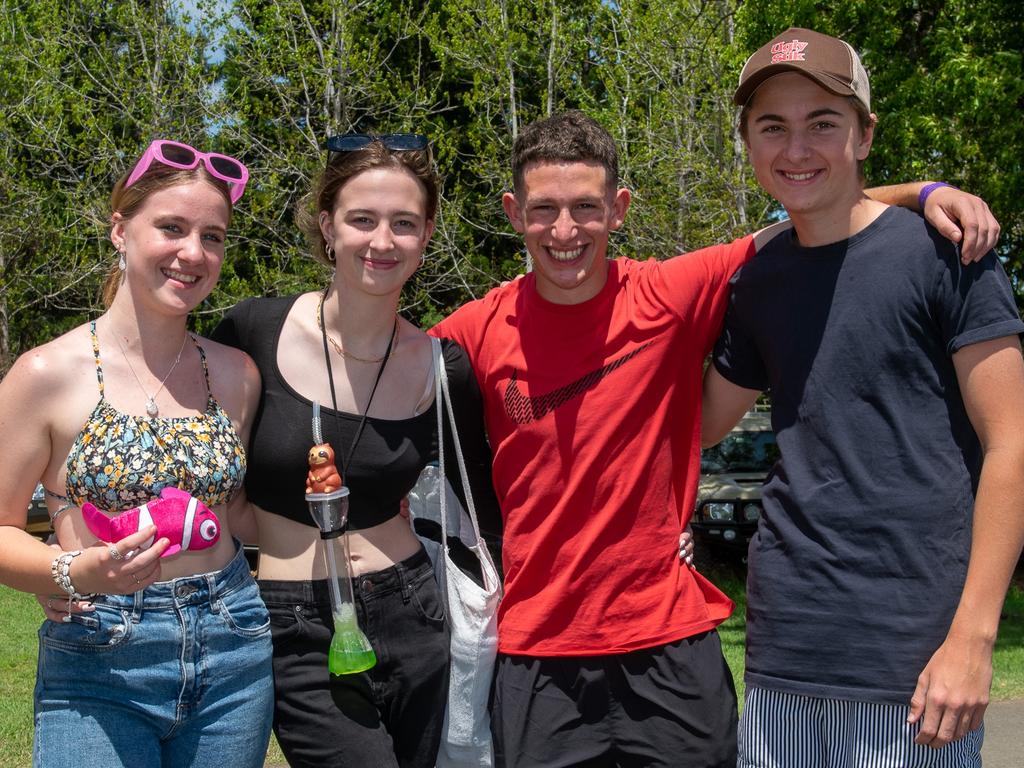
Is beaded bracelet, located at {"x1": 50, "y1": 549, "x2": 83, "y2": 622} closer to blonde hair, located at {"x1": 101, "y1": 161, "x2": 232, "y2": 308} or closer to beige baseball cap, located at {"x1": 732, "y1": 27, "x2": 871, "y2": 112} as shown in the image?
blonde hair, located at {"x1": 101, "y1": 161, "x2": 232, "y2": 308}

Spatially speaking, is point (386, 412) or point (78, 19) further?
point (78, 19)

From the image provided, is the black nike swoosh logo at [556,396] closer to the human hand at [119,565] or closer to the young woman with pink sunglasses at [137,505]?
the young woman with pink sunglasses at [137,505]

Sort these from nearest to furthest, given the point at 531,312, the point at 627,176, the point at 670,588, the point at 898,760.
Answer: the point at 898,760
the point at 670,588
the point at 531,312
the point at 627,176

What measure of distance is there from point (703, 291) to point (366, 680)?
1.54m

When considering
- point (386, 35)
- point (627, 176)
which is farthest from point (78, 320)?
point (627, 176)

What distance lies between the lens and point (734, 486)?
475 inches

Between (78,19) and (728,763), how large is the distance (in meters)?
18.3

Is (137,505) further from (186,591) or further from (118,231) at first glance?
(118,231)

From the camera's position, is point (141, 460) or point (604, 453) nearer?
point (141, 460)

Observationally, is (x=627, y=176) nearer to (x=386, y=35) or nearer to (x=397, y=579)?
(x=386, y=35)

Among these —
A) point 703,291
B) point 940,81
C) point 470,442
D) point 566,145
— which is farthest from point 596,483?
point 940,81

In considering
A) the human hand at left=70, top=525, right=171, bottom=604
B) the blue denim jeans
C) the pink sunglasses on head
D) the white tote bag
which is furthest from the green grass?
the pink sunglasses on head

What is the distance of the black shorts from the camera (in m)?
3.05

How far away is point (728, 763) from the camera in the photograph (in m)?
3.08
